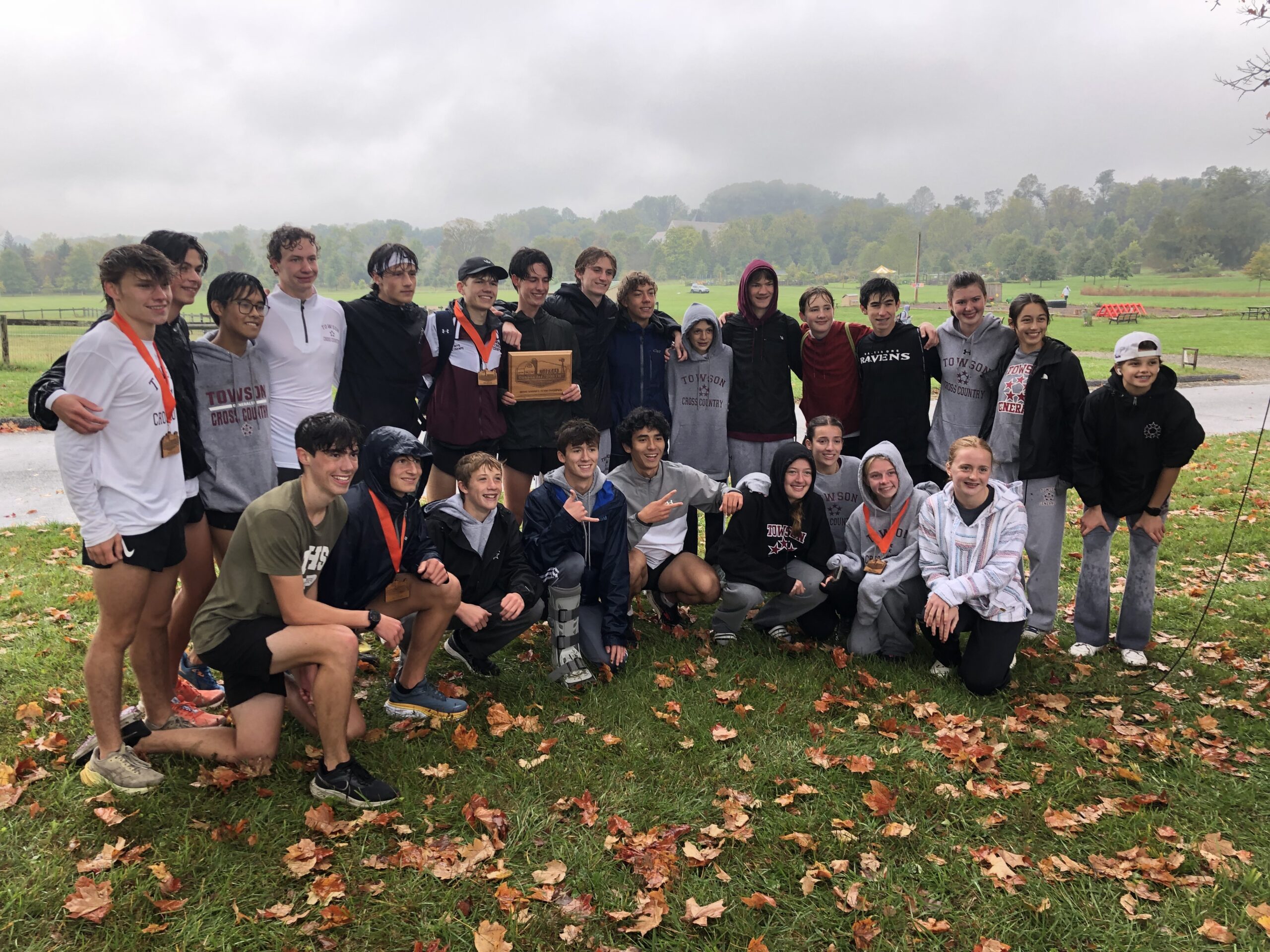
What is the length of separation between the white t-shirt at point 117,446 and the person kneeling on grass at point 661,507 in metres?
2.99

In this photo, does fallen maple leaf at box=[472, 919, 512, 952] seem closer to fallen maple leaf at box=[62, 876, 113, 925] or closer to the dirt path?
fallen maple leaf at box=[62, 876, 113, 925]

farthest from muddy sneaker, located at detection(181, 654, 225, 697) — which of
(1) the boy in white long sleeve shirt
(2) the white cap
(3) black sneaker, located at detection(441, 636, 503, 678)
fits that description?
(2) the white cap

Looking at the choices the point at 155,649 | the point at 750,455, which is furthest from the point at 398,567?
the point at 750,455

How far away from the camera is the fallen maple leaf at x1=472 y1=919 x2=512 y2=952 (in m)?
3.02

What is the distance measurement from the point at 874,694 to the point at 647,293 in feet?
11.4

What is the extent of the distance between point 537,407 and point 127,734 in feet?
11.0

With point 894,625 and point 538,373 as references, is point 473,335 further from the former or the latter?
point 894,625

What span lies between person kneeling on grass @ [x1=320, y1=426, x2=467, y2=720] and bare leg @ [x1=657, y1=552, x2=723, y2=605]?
1.76 meters

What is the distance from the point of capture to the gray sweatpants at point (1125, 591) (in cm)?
556

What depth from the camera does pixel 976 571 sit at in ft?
17.0

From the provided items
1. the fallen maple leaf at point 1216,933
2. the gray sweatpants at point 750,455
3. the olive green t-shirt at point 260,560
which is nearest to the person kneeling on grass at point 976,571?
the gray sweatpants at point 750,455

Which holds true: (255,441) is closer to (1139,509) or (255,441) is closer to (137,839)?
(137,839)

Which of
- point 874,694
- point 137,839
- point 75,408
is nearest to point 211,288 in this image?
point 75,408

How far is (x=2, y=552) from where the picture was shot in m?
7.79
